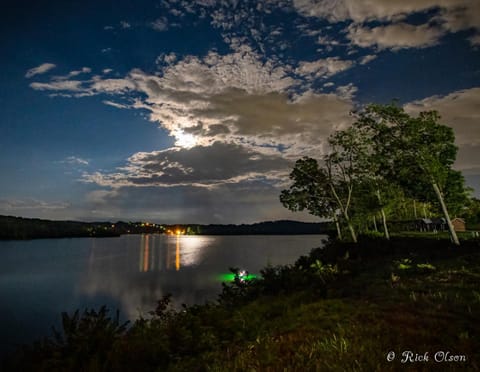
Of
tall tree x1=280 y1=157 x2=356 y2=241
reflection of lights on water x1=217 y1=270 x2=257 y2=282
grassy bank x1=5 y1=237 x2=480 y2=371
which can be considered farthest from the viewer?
tall tree x1=280 y1=157 x2=356 y2=241

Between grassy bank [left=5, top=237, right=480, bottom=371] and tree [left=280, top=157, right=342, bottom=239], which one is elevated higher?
tree [left=280, top=157, right=342, bottom=239]

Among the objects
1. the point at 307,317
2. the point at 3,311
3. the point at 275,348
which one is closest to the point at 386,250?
the point at 307,317

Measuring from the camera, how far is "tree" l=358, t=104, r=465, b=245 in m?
25.0

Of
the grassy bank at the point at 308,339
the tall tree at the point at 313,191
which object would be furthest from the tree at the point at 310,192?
the grassy bank at the point at 308,339

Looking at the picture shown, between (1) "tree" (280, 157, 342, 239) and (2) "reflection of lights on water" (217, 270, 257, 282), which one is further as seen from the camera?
(1) "tree" (280, 157, 342, 239)

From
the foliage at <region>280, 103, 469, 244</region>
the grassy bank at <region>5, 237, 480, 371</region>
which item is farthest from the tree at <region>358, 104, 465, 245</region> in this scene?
the grassy bank at <region>5, 237, 480, 371</region>

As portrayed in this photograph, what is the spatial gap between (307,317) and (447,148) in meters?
25.8

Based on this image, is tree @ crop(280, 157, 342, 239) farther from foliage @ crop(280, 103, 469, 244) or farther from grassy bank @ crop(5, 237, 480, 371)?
grassy bank @ crop(5, 237, 480, 371)

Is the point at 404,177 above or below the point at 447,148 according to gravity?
below

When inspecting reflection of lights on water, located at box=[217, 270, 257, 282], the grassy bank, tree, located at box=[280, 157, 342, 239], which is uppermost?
tree, located at box=[280, 157, 342, 239]

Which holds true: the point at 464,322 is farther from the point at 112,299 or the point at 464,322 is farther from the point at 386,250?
the point at 112,299

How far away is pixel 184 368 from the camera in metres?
5.91

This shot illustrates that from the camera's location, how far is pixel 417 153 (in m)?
26.4

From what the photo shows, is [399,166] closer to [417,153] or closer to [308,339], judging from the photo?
[417,153]
